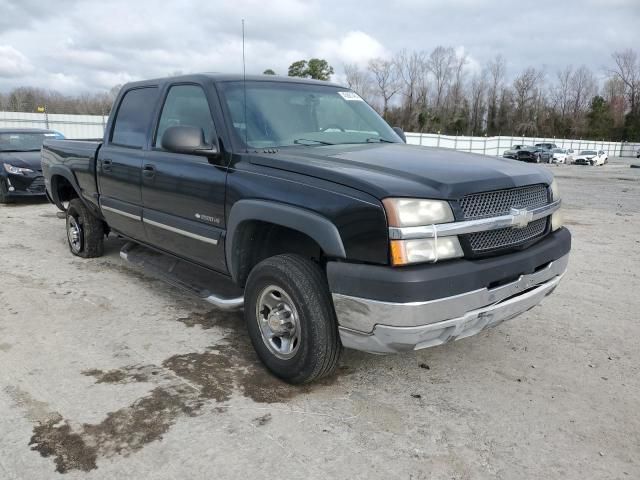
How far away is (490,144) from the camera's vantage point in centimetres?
4919

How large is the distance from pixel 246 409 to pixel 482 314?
1410 millimetres

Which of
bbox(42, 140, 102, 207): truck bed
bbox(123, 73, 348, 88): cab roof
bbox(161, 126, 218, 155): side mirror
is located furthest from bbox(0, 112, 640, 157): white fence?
bbox(161, 126, 218, 155): side mirror

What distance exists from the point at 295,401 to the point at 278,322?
469 mm

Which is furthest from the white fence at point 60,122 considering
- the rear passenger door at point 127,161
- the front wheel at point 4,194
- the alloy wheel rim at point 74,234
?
the rear passenger door at point 127,161

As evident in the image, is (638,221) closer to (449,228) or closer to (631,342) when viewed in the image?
(631,342)

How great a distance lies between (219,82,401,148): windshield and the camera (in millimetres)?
3623

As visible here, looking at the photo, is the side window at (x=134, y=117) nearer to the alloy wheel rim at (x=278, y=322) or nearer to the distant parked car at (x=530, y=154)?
the alloy wheel rim at (x=278, y=322)

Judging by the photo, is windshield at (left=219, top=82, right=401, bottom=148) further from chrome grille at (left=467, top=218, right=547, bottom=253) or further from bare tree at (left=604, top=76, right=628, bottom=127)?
bare tree at (left=604, top=76, right=628, bottom=127)

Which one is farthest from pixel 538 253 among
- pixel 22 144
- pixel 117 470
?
pixel 22 144

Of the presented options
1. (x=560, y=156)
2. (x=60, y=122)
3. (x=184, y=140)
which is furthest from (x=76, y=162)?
(x=560, y=156)

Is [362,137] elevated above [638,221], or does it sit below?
above

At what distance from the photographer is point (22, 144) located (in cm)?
1087

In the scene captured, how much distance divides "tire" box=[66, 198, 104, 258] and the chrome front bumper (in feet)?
14.1

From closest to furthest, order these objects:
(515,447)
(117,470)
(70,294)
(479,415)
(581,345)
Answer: (117,470), (515,447), (479,415), (581,345), (70,294)
